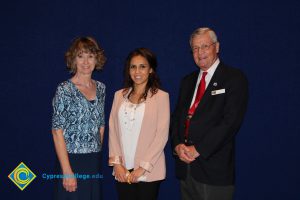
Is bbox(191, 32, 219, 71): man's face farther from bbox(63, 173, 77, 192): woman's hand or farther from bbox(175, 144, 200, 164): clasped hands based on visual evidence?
bbox(63, 173, 77, 192): woman's hand

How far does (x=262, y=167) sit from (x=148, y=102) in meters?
1.39

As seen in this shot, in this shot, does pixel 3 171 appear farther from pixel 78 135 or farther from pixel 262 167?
pixel 262 167

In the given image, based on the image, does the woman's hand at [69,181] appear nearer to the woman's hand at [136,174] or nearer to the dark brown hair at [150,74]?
the woman's hand at [136,174]

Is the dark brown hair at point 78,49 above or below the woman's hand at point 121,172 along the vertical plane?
above

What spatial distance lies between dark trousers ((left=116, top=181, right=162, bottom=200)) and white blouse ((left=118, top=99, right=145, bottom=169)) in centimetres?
15

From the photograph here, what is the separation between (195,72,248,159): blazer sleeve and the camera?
1.99 meters

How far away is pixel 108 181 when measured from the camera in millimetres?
2902

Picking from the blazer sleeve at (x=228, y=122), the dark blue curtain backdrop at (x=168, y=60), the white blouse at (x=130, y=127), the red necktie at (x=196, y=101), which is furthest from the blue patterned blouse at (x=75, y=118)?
the blazer sleeve at (x=228, y=122)

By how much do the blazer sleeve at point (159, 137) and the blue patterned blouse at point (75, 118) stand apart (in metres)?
0.45

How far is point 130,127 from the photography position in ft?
7.14

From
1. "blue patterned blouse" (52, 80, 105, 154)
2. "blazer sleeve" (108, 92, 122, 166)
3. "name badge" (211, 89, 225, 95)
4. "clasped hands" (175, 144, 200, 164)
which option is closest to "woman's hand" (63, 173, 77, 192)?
"blue patterned blouse" (52, 80, 105, 154)

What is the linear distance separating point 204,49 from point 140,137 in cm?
81

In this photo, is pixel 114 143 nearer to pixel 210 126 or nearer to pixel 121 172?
pixel 121 172

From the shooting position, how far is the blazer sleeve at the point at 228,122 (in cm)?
199
